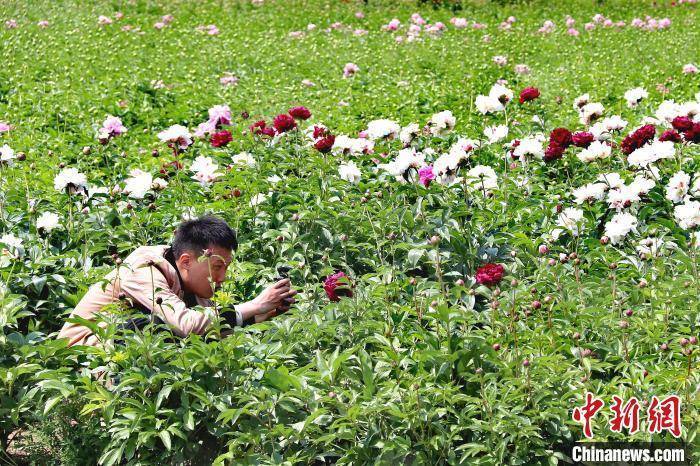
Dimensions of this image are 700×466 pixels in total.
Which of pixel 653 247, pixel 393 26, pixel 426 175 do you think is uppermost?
pixel 426 175

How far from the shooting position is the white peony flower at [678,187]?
4203 millimetres

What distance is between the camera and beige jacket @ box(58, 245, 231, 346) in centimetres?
335

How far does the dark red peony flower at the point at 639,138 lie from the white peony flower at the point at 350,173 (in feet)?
4.06

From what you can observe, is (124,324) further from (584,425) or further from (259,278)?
(584,425)

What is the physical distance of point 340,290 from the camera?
379 cm

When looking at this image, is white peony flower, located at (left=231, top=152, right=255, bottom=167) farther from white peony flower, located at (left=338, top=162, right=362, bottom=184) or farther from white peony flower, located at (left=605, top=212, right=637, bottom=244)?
white peony flower, located at (left=605, top=212, right=637, bottom=244)

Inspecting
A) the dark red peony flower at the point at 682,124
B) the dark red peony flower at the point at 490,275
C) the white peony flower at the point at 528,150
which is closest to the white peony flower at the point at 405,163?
the white peony flower at the point at 528,150

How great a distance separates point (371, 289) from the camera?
3.54 metres

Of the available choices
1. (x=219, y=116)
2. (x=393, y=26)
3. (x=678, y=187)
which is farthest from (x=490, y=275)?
(x=393, y=26)

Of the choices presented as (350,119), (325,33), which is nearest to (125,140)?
(350,119)

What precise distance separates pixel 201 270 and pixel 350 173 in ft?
3.89

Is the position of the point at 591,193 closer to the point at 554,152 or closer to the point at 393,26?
the point at 554,152

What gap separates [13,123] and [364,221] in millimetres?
4154

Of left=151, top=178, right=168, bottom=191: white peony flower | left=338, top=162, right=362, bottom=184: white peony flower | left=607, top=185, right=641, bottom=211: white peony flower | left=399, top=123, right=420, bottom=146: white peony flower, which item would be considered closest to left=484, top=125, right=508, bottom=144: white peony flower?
left=399, top=123, right=420, bottom=146: white peony flower
